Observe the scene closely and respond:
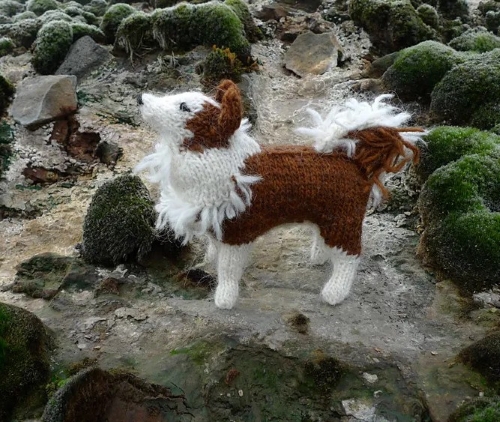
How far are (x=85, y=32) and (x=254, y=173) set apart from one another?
374 cm

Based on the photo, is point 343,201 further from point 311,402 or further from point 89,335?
point 89,335

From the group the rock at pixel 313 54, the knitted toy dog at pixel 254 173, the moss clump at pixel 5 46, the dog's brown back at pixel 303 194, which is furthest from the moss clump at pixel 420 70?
the moss clump at pixel 5 46

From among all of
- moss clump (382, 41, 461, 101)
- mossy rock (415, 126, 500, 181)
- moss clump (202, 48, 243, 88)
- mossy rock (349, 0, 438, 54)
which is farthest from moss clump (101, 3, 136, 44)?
mossy rock (415, 126, 500, 181)

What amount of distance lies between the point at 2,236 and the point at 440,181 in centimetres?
268

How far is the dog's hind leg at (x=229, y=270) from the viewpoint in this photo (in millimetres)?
2340

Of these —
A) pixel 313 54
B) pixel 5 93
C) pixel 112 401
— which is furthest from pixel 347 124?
pixel 5 93

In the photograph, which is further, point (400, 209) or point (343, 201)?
point (400, 209)

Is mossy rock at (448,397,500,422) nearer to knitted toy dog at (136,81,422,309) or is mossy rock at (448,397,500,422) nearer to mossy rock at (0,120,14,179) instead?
knitted toy dog at (136,81,422,309)

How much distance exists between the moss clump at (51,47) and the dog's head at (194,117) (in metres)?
3.24

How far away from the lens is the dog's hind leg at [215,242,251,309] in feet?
7.68

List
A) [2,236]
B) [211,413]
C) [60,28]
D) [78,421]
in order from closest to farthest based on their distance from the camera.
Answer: [78,421] → [211,413] → [2,236] → [60,28]

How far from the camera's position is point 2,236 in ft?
10.6

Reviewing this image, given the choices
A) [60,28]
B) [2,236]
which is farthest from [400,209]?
[60,28]

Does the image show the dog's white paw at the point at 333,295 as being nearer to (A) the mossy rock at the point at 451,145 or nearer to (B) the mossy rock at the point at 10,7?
(A) the mossy rock at the point at 451,145
